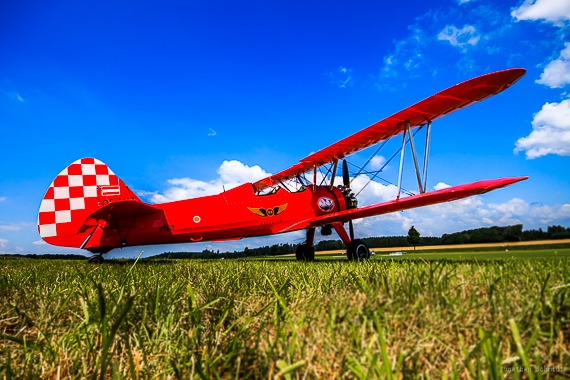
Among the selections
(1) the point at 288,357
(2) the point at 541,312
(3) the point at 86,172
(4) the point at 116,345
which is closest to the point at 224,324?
(4) the point at 116,345

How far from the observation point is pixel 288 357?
924mm

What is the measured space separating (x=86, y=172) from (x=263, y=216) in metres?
4.92

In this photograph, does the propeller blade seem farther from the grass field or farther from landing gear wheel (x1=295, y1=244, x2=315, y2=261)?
the grass field

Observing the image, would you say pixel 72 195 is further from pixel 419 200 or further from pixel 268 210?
pixel 419 200

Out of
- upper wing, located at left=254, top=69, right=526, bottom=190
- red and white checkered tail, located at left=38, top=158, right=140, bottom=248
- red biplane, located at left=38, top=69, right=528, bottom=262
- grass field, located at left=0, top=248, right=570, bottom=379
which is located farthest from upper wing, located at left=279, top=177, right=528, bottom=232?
grass field, located at left=0, top=248, right=570, bottom=379

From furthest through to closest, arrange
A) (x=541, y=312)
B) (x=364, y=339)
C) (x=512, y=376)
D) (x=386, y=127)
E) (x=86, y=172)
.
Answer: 1. (x=86, y=172)
2. (x=386, y=127)
3. (x=541, y=312)
4. (x=364, y=339)
5. (x=512, y=376)

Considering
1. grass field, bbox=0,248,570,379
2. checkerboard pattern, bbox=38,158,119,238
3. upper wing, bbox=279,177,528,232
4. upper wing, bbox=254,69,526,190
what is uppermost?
upper wing, bbox=254,69,526,190

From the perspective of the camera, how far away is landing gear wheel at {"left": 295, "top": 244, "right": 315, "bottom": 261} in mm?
9609

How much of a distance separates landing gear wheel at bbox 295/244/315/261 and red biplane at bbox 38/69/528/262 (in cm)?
4

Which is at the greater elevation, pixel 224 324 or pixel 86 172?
pixel 86 172

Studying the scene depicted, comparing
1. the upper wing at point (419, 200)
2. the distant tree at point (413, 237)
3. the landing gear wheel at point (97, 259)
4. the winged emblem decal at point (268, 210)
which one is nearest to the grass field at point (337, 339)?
the upper wing at point (419, 200)

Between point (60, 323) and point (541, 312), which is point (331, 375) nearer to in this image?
point (541, 312)

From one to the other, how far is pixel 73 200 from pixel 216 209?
3.83 meters

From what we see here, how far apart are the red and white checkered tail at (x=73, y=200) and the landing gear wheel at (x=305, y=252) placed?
542 centimetres
